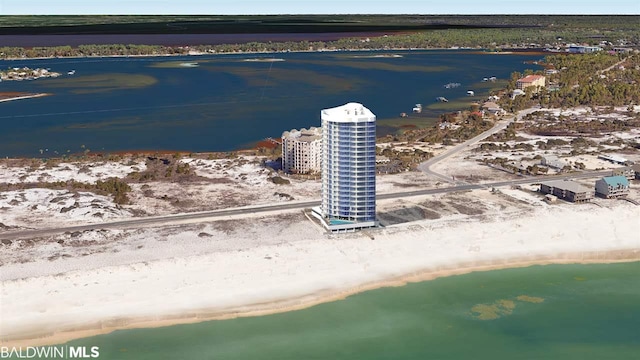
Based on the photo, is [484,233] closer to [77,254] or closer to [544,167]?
[544,167]

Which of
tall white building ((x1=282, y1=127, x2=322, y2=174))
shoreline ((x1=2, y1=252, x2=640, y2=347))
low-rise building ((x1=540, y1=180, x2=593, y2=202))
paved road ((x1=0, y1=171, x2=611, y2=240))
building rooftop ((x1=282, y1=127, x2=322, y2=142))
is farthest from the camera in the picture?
building rooftop ((x1=282, y1=127, x2=322, y2=142))

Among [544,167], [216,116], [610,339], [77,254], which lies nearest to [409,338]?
[610,339]

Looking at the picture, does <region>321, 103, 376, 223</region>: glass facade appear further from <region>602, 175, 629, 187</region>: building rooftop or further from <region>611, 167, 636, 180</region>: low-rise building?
<region>611, 167, 636, 180</region>: low-rise building

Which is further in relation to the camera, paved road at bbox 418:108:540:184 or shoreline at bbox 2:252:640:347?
paved road at bbox 418:108:540:184

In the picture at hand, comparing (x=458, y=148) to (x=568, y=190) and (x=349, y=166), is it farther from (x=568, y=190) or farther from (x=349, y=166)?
(x=349, y=166)

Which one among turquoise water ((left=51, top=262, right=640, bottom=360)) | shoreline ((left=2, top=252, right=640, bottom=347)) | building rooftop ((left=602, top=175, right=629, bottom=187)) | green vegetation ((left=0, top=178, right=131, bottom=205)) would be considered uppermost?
building rooftop ((left=602, top=175, right=629, bottom=187))

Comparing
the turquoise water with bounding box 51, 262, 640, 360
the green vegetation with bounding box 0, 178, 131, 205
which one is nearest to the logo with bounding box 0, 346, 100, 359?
the turquoise water with bounding box 51, 262, 640, 360

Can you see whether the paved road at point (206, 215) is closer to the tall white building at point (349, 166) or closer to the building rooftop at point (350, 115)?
the tall white building at point (349, 166)

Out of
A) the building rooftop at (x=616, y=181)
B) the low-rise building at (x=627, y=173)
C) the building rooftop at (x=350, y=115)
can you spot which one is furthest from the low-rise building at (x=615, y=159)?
the building rooftop at (x=350, y=115)
